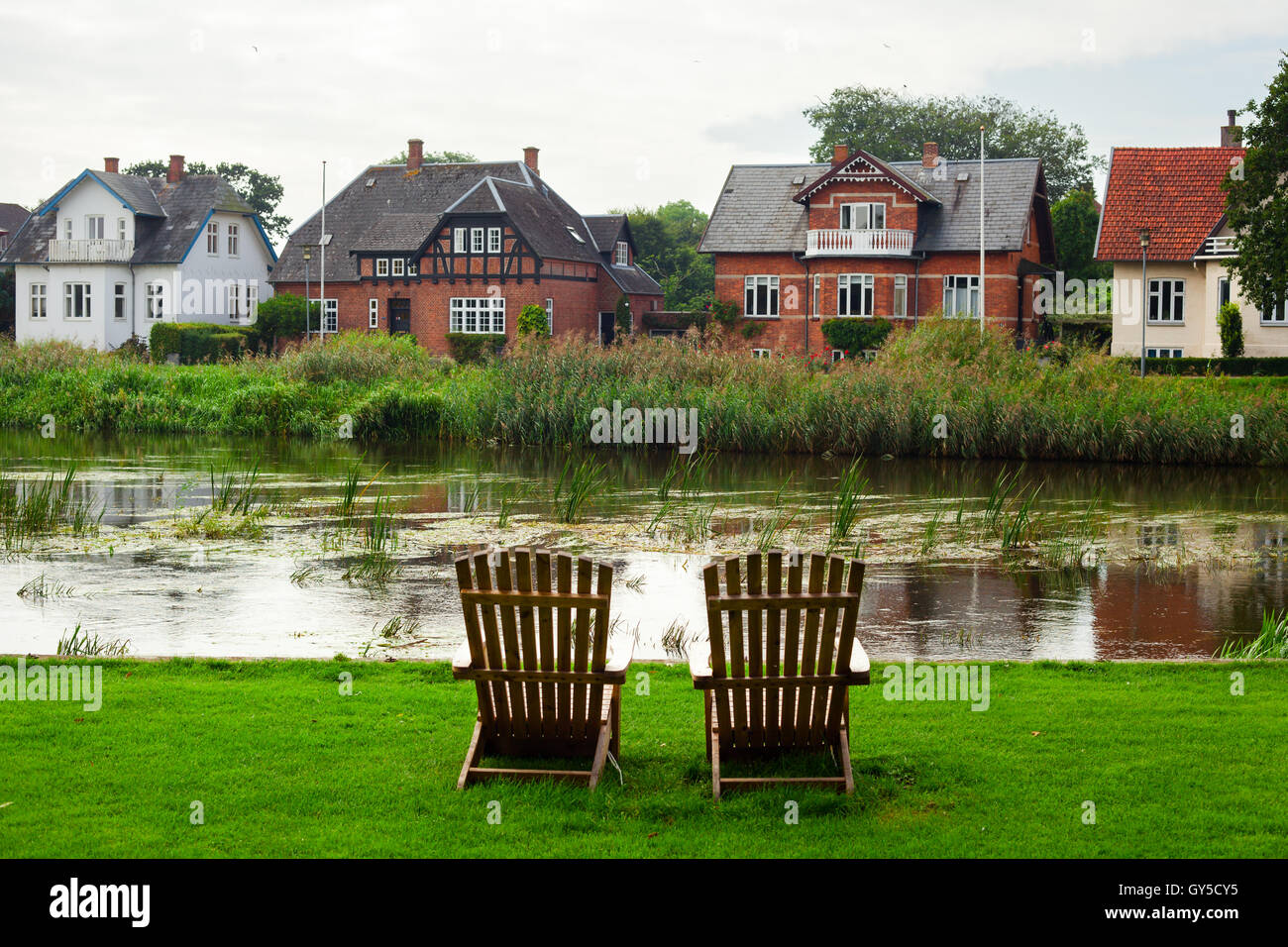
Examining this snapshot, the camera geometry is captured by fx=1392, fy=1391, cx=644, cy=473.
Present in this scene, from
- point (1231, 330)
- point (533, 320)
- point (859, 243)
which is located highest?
point (859, 243)

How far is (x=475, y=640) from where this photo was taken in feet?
20.8

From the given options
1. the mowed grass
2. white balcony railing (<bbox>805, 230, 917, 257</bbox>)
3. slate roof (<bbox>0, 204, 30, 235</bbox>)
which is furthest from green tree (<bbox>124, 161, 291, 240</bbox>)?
the mowed grass

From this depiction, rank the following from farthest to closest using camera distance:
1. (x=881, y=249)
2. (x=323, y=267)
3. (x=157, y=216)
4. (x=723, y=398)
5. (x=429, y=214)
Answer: (x=157, y=216) → (x=429, y=214) → (x=323, y=267) → (x=881, y=249) → (x=723, y=398)

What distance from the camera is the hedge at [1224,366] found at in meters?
35.8

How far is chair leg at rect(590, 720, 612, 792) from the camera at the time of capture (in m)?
6.30

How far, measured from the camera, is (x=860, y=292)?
51.6 meters

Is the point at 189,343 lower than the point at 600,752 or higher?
higher

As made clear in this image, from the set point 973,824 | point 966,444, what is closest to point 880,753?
point 973,824

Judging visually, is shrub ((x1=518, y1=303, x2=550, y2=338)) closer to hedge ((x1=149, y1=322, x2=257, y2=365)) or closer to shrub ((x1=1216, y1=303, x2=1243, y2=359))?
hedge ((x1=149, y1=322, x2=257, y2=365))

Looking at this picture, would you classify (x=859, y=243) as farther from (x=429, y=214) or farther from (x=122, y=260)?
(x=122, y=260)

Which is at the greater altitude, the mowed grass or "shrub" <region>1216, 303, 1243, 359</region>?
"shrub" <region>1216, 303, 1243, 359</region>

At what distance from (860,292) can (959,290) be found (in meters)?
3.59

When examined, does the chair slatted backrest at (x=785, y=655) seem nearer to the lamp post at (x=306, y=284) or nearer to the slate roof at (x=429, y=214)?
the lamp post at (x=306, y=284)

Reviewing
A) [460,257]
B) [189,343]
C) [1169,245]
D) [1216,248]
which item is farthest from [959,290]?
[189,343]
